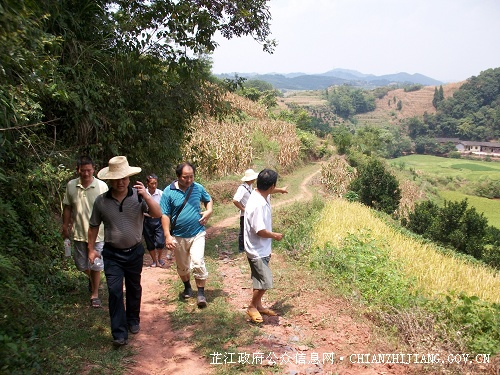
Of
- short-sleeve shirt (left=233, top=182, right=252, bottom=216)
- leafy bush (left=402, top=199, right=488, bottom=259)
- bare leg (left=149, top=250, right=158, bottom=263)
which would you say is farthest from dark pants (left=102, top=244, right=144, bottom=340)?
leafy bush (left=402, top=199, right=488, bottom=259)

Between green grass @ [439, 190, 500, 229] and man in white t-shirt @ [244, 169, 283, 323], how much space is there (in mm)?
33688

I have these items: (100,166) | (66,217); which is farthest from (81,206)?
(100,166)

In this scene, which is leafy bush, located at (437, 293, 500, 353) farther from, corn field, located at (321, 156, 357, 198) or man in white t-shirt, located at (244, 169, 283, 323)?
corn field, located at (321, 156, 357, 198)

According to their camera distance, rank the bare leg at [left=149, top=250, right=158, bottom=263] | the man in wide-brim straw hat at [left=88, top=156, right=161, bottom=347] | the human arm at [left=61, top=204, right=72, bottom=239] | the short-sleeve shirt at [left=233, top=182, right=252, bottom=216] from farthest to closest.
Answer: the short-sleeve shirt at [left=233, top=182, right=252, bottom=216], the bare leg at [left=149, top=250, right=158, bottom=263], the human arm at [left=61, top=204, right=72, bottom=239], the man in wide-brim straw hat at [left=88, top=156, right=161, bottom=347]

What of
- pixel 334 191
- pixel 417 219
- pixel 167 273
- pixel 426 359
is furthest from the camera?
pixel 334 191

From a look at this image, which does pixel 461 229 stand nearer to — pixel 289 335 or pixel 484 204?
pixel 289 335

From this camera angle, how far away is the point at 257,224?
4348 mm

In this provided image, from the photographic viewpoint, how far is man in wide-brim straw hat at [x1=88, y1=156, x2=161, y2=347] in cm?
391

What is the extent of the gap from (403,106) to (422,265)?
145 m

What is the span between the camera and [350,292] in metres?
5.45

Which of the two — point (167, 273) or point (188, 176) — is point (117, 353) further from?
point (167, 273)

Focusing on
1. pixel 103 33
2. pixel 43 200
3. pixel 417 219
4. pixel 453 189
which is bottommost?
pixel 453 189

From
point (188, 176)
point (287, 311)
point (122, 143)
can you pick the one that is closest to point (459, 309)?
point (287, 311)

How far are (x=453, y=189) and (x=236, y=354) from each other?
50.1m
